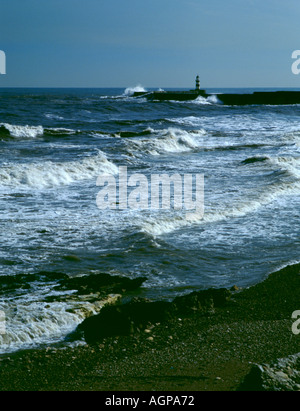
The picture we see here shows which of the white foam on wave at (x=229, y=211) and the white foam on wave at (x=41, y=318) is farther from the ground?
the white foam on wave at (x=229, y=211)

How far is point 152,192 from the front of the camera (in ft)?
38.4

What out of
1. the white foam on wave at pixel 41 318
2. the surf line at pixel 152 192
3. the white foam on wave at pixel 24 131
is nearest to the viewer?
the white foam on wave at pixel 41 318

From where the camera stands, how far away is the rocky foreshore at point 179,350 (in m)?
3.80

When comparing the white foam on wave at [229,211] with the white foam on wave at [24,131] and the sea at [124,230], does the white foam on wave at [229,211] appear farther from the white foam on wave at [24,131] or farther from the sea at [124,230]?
the white foam on wave at [24,131]

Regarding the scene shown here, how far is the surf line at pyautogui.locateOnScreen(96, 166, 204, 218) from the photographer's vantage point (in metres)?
10.3

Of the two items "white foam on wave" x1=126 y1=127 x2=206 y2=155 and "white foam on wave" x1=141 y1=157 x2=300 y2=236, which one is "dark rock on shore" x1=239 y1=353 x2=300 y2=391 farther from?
"white foam on wave" x1=126 y1=127 x2=206 y2=155

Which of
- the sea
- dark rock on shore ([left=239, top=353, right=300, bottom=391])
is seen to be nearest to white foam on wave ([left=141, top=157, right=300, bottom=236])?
the sea

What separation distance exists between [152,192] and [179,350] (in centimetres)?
740

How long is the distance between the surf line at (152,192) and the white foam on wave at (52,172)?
2.26 ft

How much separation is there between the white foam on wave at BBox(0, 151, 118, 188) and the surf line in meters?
0.69

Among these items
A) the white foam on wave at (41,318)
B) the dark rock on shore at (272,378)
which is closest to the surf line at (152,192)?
the white foam on wave at (41,318)
